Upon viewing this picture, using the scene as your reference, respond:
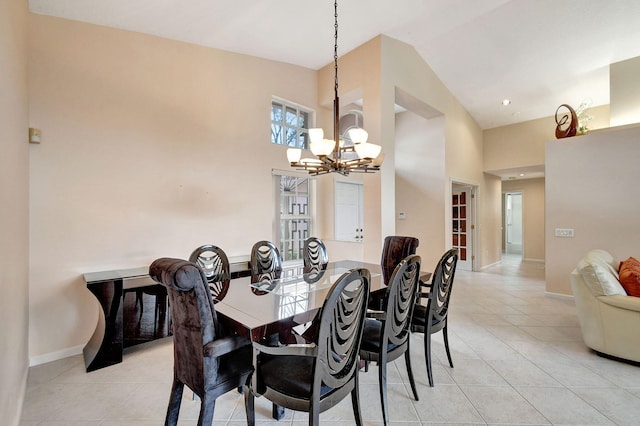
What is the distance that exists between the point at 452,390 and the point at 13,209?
3.40 metres

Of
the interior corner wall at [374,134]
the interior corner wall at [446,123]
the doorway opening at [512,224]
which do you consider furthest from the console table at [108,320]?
the doorway opening at [512,224]

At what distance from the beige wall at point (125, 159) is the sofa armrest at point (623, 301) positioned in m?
3.94

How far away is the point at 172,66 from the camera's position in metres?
3.35

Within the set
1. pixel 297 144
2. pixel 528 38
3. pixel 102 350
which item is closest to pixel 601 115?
pixel 528 38

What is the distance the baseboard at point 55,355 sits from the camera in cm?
254

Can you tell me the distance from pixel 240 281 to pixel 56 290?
1.80m

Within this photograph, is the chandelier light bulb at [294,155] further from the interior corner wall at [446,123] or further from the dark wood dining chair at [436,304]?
the interior corner wall at [446,123]

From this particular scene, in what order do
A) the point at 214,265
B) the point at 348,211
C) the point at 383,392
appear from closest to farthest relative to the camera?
the point at 383,392, the point at 214,265, the point at 348,211

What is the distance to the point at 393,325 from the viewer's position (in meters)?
1.89

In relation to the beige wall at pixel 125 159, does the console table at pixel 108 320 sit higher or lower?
lower

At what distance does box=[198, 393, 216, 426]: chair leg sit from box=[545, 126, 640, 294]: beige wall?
17.7 feet

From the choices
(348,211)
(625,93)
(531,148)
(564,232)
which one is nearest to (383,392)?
(348,211)

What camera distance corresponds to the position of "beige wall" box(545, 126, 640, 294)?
3.91m

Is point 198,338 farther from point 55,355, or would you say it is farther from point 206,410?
point 55,355
